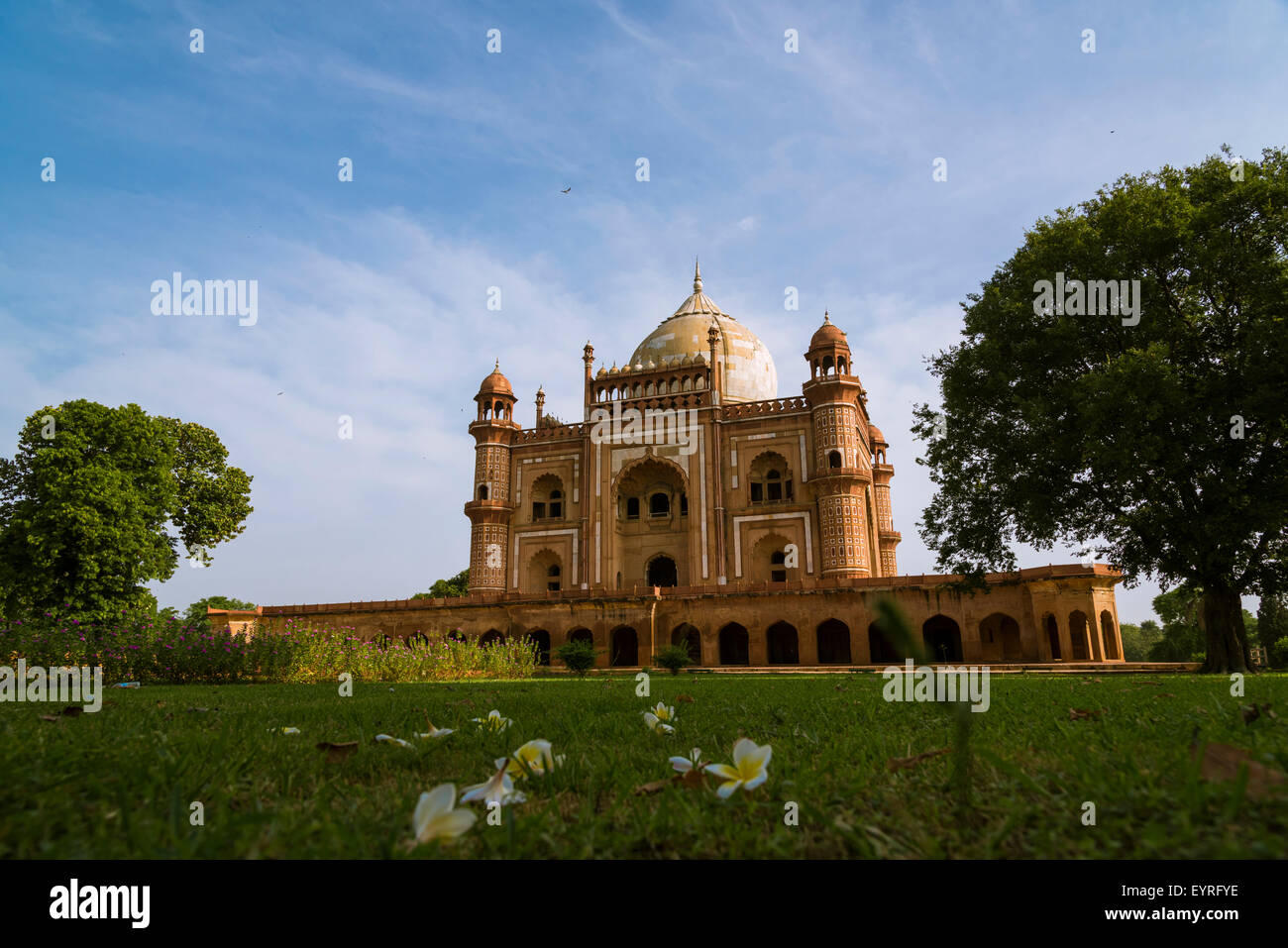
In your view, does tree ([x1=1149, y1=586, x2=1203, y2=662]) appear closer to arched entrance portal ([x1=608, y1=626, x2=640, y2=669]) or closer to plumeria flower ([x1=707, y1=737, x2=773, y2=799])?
arched entrance portal ([x1=608, y1=626, x2=640, y2=669])

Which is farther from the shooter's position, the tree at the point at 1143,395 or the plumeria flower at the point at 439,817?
the tree at the point at 1143,395

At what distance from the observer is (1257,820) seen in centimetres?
103

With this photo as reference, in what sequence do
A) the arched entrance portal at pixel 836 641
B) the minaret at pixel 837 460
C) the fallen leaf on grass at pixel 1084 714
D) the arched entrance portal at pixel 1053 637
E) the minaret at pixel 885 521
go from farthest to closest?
the minaret at pixel 885 521
the arched entrance portal at pixel 836 641
the minaret at pixel 837 460
the arched entrance portal at pixel 1053 637
the fallen leaf on grass at pixel 1084 714

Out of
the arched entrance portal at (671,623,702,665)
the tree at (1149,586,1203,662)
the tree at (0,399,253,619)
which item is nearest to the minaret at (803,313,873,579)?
the arched entrance portal at (671,623,702,665)

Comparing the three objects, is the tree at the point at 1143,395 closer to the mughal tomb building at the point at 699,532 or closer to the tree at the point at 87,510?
the mughal tomb building at the point at 699,532

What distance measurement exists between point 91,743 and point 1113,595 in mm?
20931

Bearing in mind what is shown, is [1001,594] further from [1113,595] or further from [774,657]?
[774,657]

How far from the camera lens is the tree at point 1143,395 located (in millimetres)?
11195

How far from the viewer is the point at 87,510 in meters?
18.7

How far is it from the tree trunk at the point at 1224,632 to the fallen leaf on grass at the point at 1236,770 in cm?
1419

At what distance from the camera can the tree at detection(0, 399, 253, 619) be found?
18.8 meters

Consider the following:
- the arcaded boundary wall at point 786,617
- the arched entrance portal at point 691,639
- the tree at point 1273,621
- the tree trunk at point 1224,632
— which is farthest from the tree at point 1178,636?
the arched entrance portal at point 691,639
